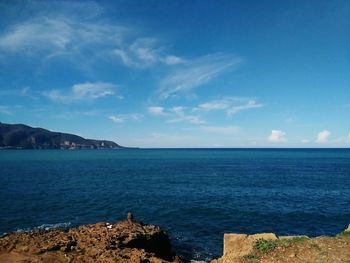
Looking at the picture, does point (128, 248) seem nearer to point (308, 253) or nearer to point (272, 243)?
point (272, 243)

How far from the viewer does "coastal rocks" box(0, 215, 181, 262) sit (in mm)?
18031

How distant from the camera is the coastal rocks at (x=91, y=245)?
18.0 metres

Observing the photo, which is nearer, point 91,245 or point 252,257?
point 252,257

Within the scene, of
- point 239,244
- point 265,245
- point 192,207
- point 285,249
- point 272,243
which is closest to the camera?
point 285,249

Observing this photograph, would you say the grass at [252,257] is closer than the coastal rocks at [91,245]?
Yes

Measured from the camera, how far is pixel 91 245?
19.9 meters

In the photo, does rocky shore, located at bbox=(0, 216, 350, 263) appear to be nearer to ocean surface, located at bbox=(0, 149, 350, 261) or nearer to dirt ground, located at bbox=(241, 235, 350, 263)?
dirt ground, located at bbox=(241, 235, 350, 263)

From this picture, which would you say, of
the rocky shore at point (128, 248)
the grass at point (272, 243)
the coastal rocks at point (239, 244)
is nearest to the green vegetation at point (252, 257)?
the rocky shore at point (128, 248)

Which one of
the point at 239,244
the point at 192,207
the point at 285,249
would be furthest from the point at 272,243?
the point at 192,207

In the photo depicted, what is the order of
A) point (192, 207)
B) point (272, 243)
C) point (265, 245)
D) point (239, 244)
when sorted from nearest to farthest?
point (265, 245), point (272, 243), point (239, 244), point (192, 207)

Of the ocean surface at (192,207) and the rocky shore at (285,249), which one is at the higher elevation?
the rocky shore at (285,249)

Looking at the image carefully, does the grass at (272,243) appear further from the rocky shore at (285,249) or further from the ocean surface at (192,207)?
the ocean surface at (192,207)

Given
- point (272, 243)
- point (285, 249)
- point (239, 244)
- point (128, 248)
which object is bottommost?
point (128, 248)

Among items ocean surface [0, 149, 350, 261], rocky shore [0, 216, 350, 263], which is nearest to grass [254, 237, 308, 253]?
rocky shore [0, 216, 350, 263]
